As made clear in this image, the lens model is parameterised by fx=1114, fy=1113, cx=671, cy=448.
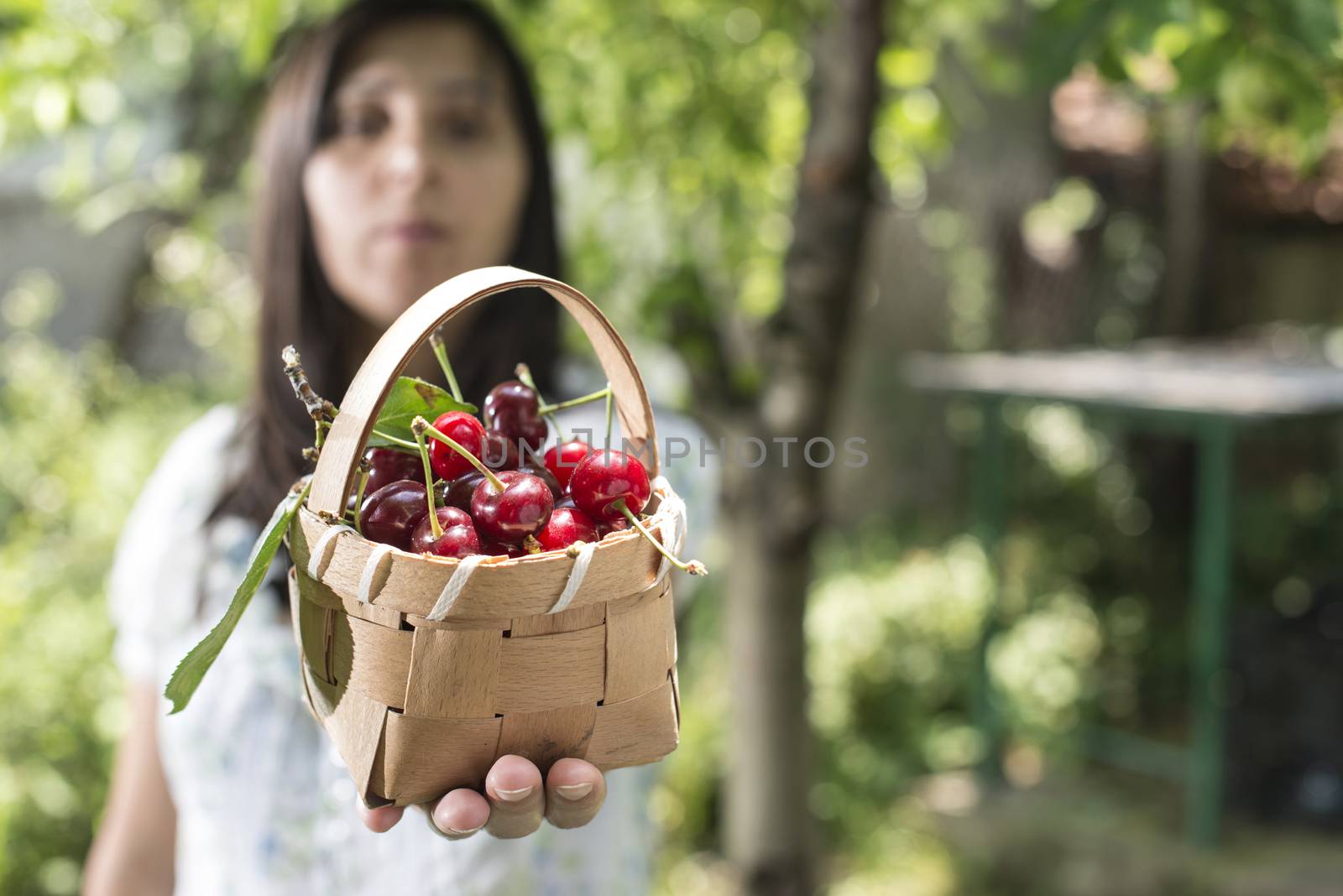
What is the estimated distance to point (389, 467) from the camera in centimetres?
76

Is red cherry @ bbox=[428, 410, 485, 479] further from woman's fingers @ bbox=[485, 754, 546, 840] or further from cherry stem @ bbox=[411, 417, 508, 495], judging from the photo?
woman's fingers @ bbox=[485, 754, 546, 840]

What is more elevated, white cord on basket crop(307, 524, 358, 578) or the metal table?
white cord on basket crop(307, 524, 358, 578)

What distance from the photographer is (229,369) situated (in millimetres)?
5781

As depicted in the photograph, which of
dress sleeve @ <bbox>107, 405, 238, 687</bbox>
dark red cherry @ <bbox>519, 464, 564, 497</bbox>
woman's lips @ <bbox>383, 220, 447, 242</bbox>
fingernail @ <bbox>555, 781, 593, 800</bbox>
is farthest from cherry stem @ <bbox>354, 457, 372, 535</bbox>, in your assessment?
dress sleeve @ <bbox>107, 405, 238, 687</bbox>

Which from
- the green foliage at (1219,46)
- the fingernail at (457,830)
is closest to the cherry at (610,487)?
the fingernail at (457,830)

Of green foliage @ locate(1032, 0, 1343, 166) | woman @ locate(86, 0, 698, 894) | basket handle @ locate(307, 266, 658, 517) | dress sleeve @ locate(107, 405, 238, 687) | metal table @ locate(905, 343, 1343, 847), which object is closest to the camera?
basket handle @ locate(307, 266, 658, 517)

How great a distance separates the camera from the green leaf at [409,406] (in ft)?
2.39

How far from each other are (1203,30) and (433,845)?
124 centimetres

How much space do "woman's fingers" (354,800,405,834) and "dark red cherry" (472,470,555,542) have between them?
186 millimetres

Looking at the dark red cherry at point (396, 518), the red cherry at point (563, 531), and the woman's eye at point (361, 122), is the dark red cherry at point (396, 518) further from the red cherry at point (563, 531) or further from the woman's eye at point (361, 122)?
the woman's eye at point (361, 122)

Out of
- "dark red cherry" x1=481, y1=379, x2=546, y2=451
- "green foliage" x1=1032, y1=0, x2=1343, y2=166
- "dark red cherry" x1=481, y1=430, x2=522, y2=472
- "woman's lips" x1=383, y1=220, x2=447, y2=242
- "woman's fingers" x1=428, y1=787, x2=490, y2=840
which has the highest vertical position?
"green foliage" x1=1032, y1=0, x2=1343, y2=166

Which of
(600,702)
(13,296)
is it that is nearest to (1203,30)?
(600,702)

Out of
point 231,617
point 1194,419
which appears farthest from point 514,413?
point 1194,419

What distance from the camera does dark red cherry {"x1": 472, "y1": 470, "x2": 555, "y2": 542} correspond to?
2.22ft
